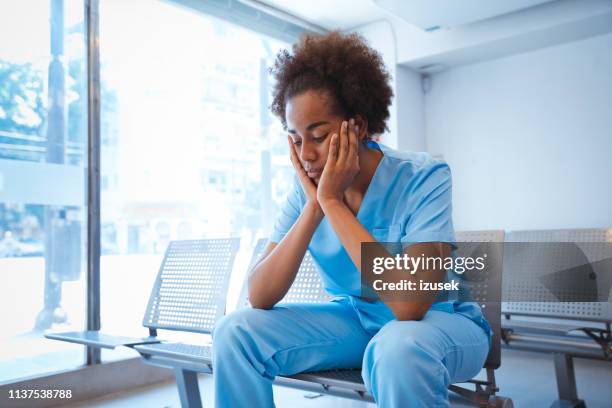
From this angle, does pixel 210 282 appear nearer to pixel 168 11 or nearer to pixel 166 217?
pixel 166 217

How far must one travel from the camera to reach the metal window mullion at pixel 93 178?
283cm

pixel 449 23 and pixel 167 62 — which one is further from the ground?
pixel 449 23

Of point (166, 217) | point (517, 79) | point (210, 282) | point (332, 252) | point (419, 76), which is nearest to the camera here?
point (332, 252)

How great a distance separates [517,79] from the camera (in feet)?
13.1

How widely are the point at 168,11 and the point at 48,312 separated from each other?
1842mm

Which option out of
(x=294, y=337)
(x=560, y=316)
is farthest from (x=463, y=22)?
(x=294, y=337)

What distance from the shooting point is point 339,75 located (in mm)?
1420

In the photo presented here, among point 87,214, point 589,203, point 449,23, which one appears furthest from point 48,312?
point 589,203

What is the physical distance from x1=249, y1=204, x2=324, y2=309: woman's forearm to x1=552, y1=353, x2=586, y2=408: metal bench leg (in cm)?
146

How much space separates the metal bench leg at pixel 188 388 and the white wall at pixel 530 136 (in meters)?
2.75

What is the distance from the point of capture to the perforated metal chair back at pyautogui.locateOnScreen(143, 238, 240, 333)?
217 cm

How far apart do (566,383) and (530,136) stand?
6.70ft

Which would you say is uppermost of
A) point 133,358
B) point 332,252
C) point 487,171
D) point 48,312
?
point 487,171

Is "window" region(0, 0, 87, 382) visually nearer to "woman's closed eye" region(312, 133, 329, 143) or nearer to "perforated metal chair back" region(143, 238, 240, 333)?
"perforated metal chair back" region(143, 238, 240, 333)
